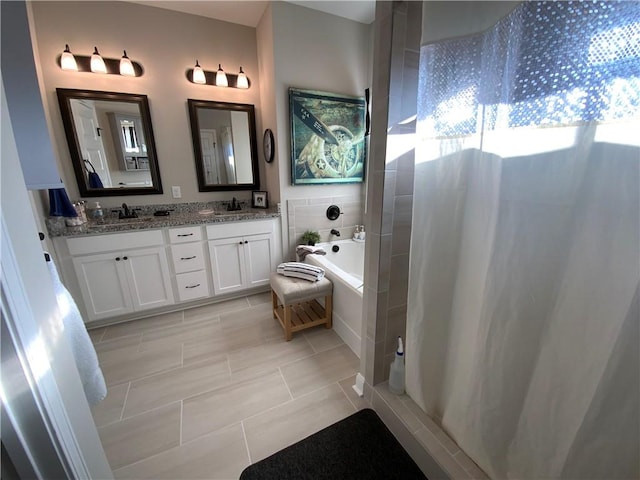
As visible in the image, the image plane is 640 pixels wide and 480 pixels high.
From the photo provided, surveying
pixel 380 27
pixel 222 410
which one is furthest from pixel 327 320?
pixel 380 27

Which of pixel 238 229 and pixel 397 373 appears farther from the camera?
pixel 238 229

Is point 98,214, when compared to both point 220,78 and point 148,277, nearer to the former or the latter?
point 148,277

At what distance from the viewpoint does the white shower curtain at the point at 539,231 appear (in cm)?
60

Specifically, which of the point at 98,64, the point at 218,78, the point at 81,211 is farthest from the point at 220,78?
the point at 81,211

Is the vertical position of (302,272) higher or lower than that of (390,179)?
lower

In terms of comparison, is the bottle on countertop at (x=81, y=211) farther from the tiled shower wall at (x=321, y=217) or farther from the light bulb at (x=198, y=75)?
the tiled shower wall at (x=321, y=217)

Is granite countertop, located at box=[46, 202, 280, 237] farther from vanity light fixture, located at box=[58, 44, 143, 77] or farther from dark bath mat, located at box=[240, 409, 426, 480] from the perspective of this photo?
dark bath mat, located at box=[240, 409, 426, 480]

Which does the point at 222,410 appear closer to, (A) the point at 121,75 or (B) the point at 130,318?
(B) the point at 130,318

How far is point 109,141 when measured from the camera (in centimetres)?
226

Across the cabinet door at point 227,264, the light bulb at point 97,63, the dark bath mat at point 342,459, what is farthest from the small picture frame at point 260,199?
the dark bath mat at point 342,459

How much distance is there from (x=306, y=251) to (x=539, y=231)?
1.94 meters

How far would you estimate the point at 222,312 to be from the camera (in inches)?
93.8

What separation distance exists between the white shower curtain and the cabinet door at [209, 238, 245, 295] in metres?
1.89

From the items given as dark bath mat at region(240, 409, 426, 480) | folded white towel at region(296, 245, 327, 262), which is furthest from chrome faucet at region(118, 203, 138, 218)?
dark bath mat at region(240, 409, 426, 480)
